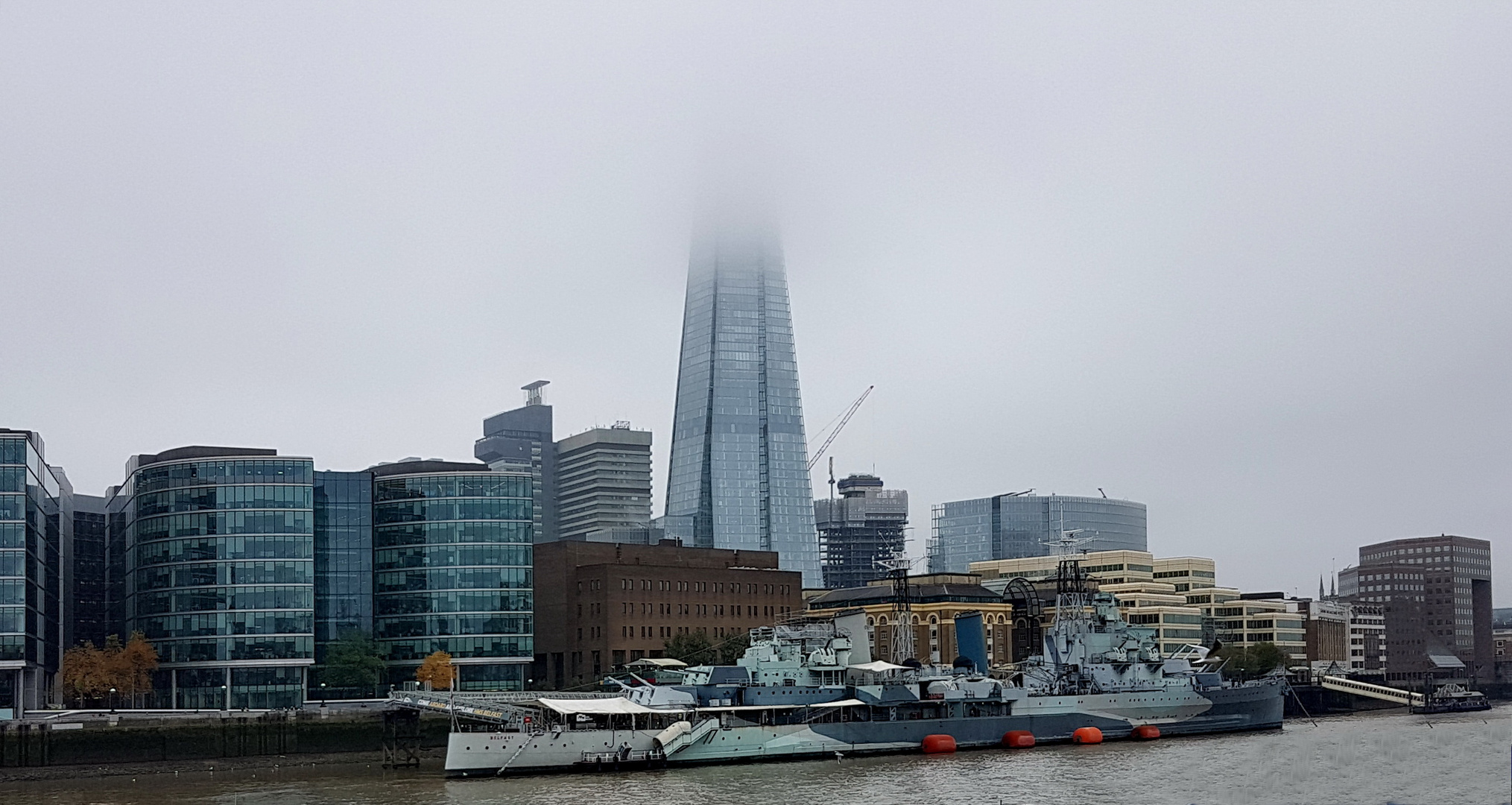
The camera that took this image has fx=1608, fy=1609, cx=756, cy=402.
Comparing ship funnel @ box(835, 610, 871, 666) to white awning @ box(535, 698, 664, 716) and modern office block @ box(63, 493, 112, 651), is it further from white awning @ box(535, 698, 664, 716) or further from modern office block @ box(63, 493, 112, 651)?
modern office block @ box(63, 493, 112, 651)

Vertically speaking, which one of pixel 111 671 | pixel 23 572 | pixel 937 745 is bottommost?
pixel 937 745

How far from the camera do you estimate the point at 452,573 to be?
148500 millimetres

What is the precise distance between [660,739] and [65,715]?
4234 centimetres

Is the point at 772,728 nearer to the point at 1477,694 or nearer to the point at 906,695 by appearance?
the point at 906,695

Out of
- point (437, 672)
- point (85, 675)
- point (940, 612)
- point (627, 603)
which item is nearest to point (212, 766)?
point (85, 675)

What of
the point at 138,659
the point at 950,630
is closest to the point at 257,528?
the point at 138,659

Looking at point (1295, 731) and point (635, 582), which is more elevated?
point (635, 582)

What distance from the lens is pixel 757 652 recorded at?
106m

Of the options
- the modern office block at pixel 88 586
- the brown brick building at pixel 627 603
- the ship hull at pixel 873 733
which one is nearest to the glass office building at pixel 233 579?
the modern office block at pixel 88 586

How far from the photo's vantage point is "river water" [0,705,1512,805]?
241 ft

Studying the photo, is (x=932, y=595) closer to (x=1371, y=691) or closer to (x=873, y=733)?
(x=1371, y=691)

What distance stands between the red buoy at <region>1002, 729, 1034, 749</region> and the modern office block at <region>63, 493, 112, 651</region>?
3887 inches

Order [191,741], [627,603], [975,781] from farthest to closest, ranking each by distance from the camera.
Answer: [627,603]
[191,741]
[975,781]

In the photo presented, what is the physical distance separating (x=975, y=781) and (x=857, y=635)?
101 feet
